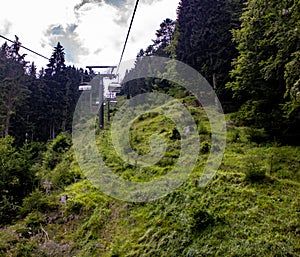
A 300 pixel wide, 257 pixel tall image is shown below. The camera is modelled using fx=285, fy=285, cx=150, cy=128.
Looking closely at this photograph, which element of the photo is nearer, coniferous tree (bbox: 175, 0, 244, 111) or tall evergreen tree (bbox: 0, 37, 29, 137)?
coniferous tree (bbox: 175, 0, 244, 111)

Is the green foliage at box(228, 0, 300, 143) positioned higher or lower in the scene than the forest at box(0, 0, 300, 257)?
higher

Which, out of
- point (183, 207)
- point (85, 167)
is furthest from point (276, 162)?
point (85, 167)

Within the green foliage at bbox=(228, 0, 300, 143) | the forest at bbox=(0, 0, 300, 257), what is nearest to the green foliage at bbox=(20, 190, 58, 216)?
the forest at bbox=(0, 0, 300, 257)

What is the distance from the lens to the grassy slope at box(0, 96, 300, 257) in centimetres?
560

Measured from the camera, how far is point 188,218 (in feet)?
21.9

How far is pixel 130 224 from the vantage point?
7496mm

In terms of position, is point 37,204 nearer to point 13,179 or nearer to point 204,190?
point 13,179

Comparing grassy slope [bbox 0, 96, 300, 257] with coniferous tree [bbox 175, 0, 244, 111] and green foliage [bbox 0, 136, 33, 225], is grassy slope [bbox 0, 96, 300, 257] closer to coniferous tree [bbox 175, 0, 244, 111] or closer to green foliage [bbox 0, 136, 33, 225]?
green foliage [bbox 0, 136, 33, 225]

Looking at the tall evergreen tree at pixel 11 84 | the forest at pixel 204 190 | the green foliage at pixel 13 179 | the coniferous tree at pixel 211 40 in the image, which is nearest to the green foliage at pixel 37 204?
the forest at pixel 204 190

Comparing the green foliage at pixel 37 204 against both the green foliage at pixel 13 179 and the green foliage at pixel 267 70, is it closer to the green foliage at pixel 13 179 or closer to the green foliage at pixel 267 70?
the green foliage at pixel 13 179

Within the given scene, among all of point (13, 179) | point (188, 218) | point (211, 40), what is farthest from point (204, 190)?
point (211, 40)

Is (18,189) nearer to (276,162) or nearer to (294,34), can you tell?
(276,162)

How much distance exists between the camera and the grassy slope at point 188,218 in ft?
18.4

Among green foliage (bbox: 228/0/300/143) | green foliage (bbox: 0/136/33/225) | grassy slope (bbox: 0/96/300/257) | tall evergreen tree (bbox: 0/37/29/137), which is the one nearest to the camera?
grassy slope (bbox: 0/96/300/257)
